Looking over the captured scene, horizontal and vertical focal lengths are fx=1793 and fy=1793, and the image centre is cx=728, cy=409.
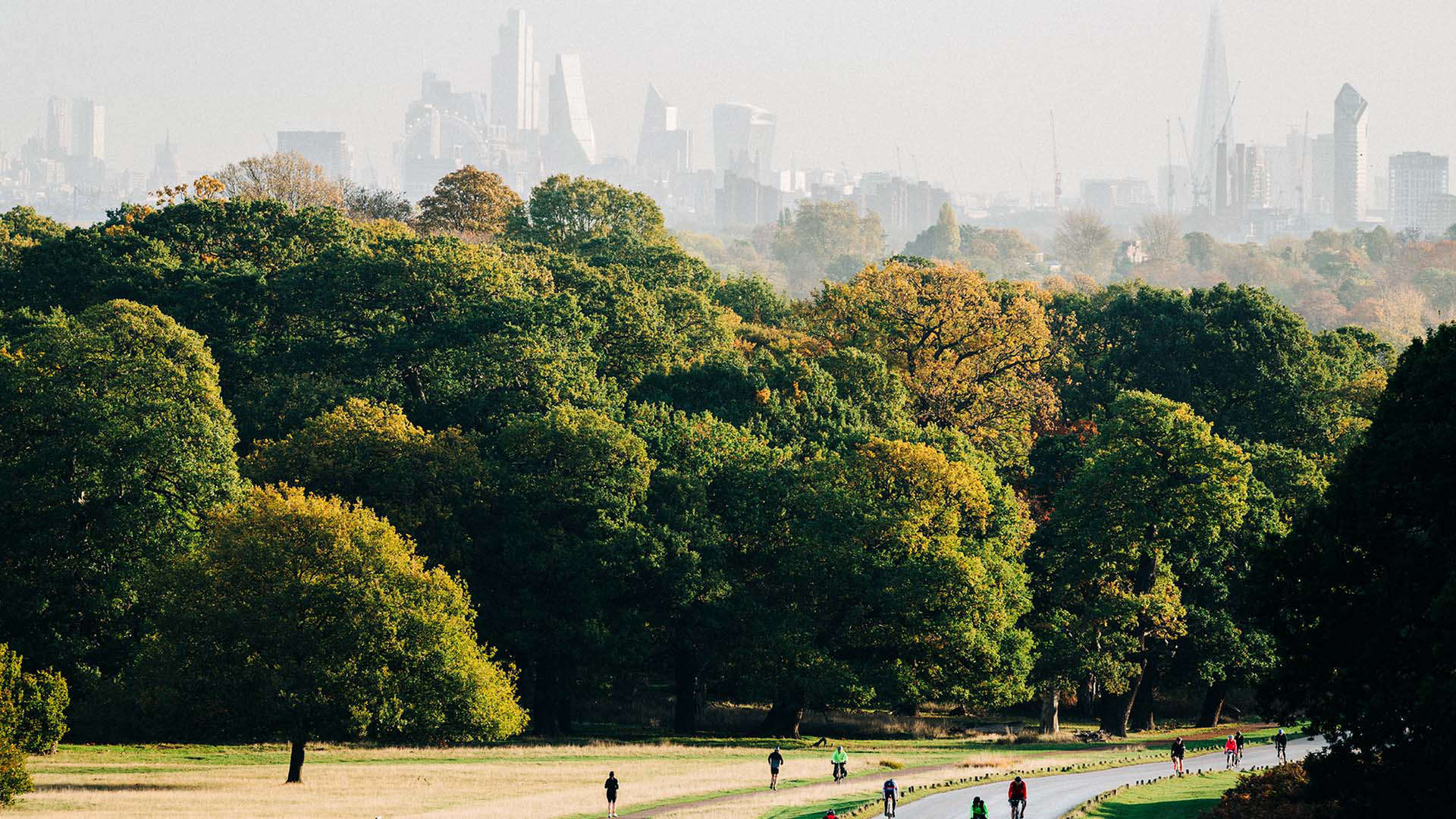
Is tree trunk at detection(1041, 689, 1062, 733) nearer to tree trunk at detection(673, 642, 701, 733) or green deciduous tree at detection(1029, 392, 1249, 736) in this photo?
green deciduous tree at detection(1029, 392, 1249, 736)

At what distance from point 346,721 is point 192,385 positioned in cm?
1894

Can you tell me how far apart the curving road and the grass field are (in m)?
2.46

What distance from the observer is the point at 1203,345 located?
3824 inches

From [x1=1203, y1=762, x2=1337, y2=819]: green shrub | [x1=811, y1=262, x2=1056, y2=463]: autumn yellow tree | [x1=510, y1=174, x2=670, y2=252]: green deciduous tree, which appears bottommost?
[x1=1203, y1=762, x2=1337, y2=819]: green shrub

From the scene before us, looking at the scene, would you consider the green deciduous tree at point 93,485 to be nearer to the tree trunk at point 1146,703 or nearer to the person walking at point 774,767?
the person walking at point 774,767

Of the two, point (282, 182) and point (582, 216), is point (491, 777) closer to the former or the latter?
point (582, 216)

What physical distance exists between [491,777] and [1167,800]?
2158cm

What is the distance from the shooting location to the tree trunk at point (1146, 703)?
271 feet

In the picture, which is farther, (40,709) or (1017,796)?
(40,709)

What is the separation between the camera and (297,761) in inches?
2251

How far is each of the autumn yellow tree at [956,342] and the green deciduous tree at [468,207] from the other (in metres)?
50.2

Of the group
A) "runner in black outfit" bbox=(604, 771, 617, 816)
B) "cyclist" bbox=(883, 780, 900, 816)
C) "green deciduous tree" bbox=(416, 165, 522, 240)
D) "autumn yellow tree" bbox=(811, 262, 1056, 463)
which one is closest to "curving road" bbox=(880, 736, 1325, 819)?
"cyclist" bbox=(883, 780, 900, 816)

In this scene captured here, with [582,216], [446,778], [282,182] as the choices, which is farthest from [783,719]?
[282,182]

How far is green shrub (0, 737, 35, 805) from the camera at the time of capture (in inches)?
1889
